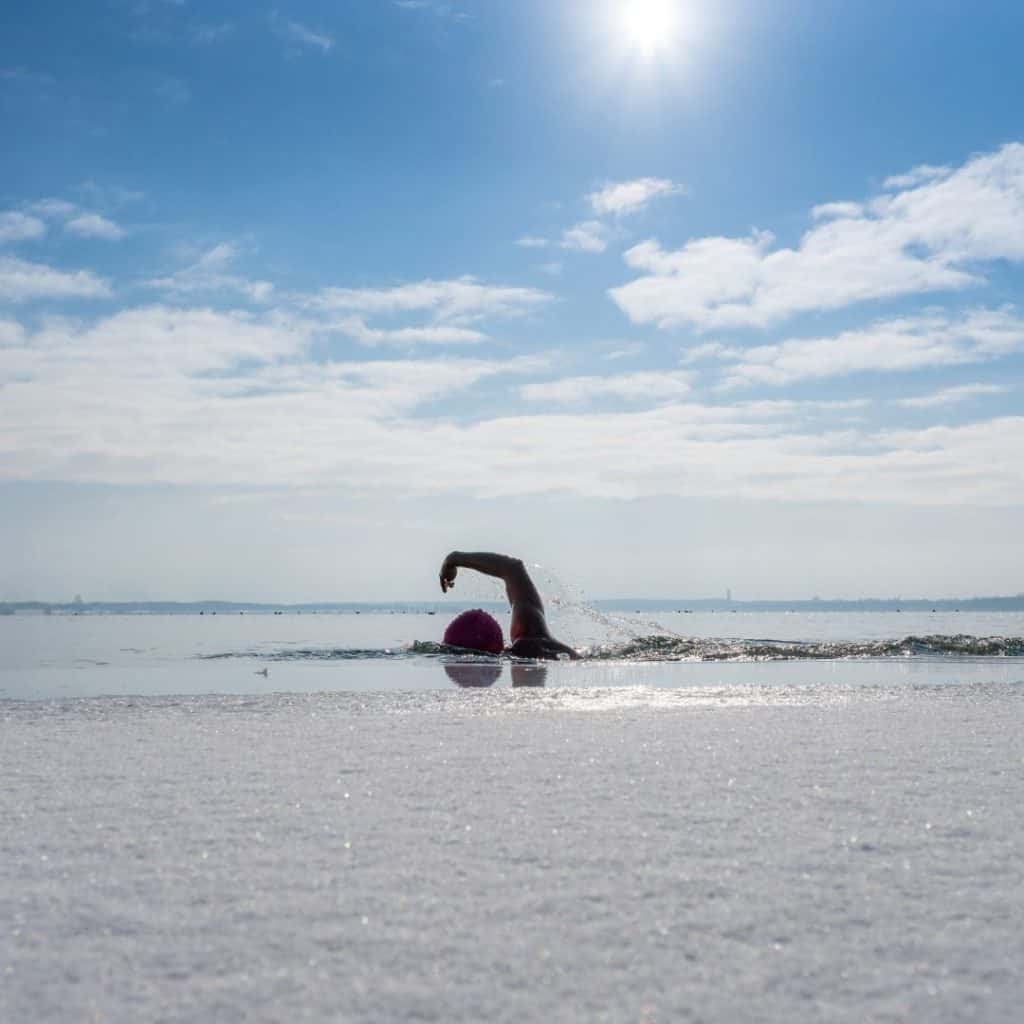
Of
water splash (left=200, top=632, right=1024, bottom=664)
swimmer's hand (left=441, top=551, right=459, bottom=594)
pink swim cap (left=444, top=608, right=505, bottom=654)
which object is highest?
swimmer's hand (left=441, top=551, right=459, bottom=594)

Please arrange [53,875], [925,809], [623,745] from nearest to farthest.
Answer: [53,875]
[925,809]
[623,745]

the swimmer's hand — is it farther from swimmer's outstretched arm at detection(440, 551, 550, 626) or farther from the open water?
the open water

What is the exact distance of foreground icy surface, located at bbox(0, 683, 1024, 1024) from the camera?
6.24 feet

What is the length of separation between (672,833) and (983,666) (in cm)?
1094

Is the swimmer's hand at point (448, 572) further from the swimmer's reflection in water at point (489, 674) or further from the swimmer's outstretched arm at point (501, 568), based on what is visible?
the swimmer's reflection in water at point (489, 674)

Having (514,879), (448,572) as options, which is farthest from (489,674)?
(514,879)

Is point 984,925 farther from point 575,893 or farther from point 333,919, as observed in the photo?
point 333,919

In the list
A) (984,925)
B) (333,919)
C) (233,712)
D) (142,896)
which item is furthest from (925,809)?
(233,712)

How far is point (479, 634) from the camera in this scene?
15.2m

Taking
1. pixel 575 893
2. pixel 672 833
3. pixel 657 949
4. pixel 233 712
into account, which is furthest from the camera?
pixel 233 712

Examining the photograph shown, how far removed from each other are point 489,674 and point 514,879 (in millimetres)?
8530

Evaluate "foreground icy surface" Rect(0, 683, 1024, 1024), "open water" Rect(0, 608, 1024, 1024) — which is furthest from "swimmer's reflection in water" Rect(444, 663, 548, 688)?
"foreground icy surface" Rect(0, 683, 1024, 1024)

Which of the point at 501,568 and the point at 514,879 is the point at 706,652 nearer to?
the point at 501,568

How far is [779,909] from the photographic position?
2.36m
